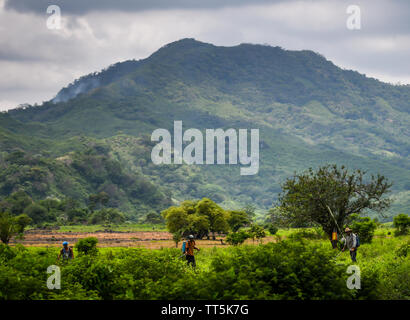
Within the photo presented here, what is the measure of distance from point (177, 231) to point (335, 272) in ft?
125

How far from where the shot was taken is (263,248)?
552 inches

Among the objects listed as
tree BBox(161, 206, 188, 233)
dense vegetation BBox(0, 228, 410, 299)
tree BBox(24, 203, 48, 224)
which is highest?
dense vegetation BBox(0, 228, 410, 299)

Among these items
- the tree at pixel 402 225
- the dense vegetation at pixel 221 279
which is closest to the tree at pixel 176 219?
the tree at pixel 402 225

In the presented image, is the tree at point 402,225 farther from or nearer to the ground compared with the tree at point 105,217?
farther from the ground

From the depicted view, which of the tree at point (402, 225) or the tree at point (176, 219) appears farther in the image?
the tree at point (176, 219)

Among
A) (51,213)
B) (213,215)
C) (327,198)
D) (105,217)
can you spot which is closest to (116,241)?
(213,215)

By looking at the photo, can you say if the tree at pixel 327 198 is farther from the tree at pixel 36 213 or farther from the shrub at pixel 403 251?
the tree at pixel 36 213

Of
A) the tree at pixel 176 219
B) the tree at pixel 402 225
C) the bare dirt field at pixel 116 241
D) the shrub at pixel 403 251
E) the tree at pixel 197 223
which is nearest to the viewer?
the shrub at pixel 403 251

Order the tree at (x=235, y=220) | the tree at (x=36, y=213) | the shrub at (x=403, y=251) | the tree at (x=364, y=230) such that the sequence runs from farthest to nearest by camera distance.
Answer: the tree at (x=36, y=213) < the tree at (x=235, y=220) < the tree at (x=364, y=230) < the shrub at (x=403, y=251)

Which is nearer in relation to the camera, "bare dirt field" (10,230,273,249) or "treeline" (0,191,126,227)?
"bare dirt field" (10,230,273,249)

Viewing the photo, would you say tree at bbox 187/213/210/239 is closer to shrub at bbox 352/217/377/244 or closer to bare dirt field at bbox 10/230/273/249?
bare dirt field at bbox 10/230/273/249

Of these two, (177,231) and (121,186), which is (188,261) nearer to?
(177,231)

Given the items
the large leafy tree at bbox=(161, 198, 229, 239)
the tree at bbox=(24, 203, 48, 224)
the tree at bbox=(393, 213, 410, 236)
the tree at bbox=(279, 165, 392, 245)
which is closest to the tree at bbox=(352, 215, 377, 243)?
the tree at bbox=(279, 165, 392, 245)

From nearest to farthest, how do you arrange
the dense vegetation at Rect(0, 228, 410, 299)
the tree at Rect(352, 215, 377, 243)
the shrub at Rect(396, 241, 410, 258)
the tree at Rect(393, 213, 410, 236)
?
the dense vegetation at Rect(0, 228, 410, 299)
the shrub at Rect(396, 241, 410, 258)
the tree at Rect(352, 215, 377, 243)
the tree at Rect(393, 213, 410, 236)
